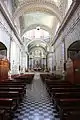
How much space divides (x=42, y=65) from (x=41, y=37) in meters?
9.23

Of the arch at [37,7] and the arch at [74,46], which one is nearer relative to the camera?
the arch at [74,46]

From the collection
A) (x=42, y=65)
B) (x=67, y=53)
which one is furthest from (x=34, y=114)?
(x=42, y=65)

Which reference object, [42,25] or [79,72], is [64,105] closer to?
[79,72]

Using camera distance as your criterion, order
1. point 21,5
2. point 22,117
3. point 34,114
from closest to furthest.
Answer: point 22,117 < point 34,114 < point 21,5

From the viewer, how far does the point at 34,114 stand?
3803 mm

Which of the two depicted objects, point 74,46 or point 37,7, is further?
point 37,7

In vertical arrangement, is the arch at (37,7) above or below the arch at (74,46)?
above

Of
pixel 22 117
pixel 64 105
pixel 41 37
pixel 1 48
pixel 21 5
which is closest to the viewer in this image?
pixel 64 105

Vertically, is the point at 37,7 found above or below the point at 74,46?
above

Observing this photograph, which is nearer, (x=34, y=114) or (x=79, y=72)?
(x=34, y=114)

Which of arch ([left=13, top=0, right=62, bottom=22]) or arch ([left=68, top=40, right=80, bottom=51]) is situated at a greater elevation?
arch ([left=13, top=0, right=62, bottom=22])

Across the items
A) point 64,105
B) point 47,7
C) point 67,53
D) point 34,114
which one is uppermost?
point 47,7

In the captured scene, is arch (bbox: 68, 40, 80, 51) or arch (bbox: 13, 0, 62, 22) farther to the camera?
arch (bbox: 13, 0, 62, 22)

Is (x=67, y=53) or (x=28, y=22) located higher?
(x=28, y=22)
